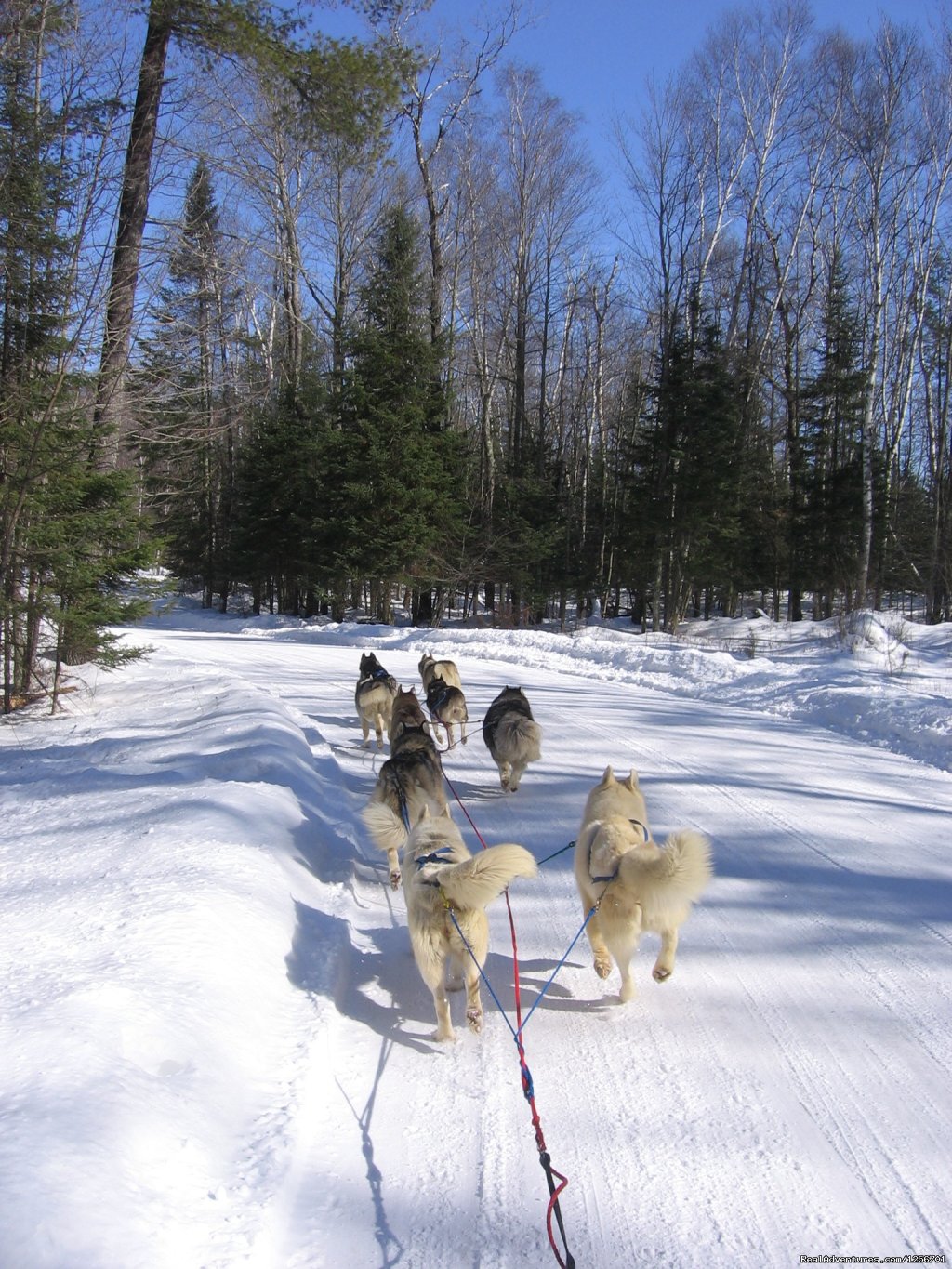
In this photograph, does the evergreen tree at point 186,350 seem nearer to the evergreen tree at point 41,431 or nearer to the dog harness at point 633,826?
the evergreen tree at point 41,431

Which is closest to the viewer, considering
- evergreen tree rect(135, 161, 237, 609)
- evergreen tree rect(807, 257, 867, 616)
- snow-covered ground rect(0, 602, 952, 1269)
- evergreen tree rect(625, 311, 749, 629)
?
snow-covered ground rect(0, 602, 952, 1269)

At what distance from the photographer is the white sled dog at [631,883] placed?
3.65 m

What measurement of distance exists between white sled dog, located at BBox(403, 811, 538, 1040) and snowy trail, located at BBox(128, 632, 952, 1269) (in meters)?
0.25

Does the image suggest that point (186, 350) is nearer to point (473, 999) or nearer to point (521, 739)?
point (521, 739)

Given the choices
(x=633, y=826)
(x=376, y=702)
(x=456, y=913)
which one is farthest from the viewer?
(x=376, y=702)

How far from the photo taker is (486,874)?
3.62 meters

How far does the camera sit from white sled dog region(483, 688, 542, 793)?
26.0ft

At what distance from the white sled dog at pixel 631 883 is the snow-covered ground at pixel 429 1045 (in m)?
0.31

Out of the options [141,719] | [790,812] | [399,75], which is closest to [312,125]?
[399,75]

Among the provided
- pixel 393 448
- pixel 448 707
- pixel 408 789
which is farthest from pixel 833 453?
pixel 408 789

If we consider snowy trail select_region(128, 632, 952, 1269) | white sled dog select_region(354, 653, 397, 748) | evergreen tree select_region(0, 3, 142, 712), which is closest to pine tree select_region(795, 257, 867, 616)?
white sled dog select_region(354, 653, 397, 748)

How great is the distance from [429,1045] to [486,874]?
941mm

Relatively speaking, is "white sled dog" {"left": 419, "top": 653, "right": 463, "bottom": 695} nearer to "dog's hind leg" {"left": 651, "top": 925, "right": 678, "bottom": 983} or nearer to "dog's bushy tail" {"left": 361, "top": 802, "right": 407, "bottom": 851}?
"dog's bushy tail" {"left": 361, "top": 802, "right": 407, "bottom": 851}

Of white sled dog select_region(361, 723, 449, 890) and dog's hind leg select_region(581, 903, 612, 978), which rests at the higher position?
white sled dog select_region(361, 723, 449, 890)
